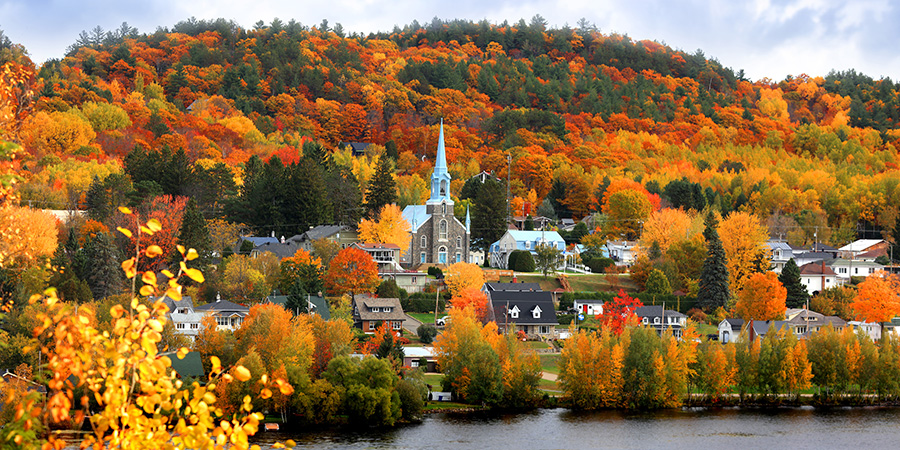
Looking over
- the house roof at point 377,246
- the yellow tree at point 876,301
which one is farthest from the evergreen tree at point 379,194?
the yellow tree at point 876,301

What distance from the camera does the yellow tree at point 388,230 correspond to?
70188 mm

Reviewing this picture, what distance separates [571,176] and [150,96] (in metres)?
60.3

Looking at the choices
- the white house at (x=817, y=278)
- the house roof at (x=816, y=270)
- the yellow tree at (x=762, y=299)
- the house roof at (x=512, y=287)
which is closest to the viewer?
the yellow tree at (x=762, y=299)

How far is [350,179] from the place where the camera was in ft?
265

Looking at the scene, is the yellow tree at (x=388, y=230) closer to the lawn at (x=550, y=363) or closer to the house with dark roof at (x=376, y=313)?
the house with dark roof at (x=376, y=313)

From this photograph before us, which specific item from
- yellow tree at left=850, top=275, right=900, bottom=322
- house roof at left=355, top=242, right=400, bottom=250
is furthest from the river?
house roof at left=355, top=242, right=400, bottom=250

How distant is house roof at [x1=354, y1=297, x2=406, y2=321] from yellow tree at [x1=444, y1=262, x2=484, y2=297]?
233 inches

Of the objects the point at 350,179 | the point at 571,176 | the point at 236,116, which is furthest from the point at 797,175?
the point at 236,116

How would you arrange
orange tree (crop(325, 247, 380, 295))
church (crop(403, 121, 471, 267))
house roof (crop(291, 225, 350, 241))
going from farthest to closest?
church (crop(403, 121, 471, 267)) → house roof (crop(291, 225, 350, 241)) → orange tree (crop(325, 247, 380, 295))

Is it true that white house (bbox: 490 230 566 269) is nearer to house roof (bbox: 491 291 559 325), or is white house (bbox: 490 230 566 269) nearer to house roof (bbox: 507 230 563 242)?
house roof (bbox: 507 230 563 242)

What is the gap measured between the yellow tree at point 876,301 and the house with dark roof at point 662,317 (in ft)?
38.6

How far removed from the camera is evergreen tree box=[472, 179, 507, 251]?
259 ft

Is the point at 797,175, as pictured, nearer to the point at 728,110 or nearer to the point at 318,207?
the point at 728,110

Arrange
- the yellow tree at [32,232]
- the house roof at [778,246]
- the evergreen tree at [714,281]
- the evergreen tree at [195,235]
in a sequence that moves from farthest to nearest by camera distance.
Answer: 1. the house roof at [778,246]
2. the evergreen tree at [714,281]
3. the evergreen tree at [195,235]
4. the yellow tree at [32,232]
